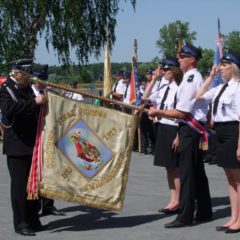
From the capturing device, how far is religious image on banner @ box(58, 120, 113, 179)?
22.4 ft

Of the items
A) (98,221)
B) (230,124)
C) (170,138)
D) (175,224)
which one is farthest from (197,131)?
(98,221)

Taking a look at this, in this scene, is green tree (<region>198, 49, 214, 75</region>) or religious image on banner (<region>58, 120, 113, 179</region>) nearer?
religious image on banner (<region>58, 120, 113, 179</region>)

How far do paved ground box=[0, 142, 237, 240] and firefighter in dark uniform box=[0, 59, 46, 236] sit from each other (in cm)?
28

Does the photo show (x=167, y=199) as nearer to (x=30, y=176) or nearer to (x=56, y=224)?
(x=56, y=224)

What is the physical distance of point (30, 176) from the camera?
6680 millimetres

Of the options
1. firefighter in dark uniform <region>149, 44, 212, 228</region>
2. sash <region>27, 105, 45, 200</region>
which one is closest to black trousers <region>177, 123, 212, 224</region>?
firefighter in dark uniform <region>149, 44, 212, 228</region>

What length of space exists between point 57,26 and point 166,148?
19321 millimetres

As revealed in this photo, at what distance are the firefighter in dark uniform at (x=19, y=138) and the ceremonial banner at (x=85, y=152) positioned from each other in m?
0.20

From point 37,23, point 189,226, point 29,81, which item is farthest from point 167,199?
point 37,23

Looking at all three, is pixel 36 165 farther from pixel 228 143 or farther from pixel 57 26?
pixel 57 26

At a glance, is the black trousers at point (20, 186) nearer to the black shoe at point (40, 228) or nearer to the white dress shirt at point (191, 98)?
the black shoe at point (40, 228)

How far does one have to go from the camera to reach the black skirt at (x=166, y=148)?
7770 millimetres

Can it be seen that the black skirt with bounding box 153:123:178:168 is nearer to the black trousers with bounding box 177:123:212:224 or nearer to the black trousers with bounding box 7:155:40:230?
the black trousers with bounding box 177:123:212:224

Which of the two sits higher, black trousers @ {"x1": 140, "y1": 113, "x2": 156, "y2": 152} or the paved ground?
black trousers @ {"x1": 140, "y1": 113, "x2": 156, "y2": 152}
